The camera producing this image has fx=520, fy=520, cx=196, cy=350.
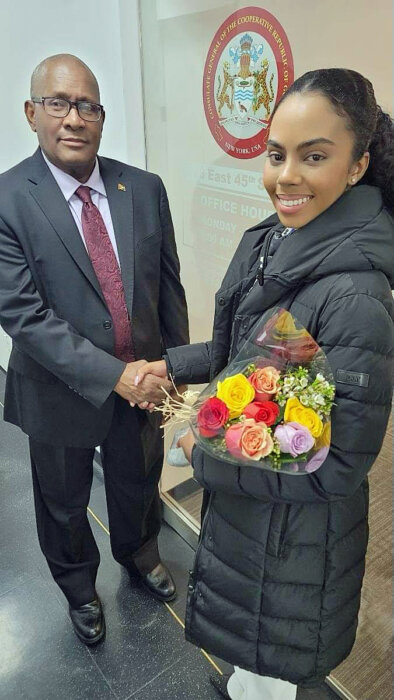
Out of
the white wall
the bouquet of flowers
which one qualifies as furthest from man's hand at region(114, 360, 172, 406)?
the white wall

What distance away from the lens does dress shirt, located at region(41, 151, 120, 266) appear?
1.58m

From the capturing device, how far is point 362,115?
0.93 metres

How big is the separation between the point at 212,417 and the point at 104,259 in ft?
2.76

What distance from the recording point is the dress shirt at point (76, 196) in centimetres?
158

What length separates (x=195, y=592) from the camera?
1320 mm

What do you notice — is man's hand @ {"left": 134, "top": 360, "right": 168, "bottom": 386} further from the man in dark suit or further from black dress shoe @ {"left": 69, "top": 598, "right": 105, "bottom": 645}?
black dress shoe @ {"left": 69, "top": 598, "right": 105, "bottom": 645}

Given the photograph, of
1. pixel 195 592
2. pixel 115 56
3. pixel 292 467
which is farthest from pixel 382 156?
pixel 115 56

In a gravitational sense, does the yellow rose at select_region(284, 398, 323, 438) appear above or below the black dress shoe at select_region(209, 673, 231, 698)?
above

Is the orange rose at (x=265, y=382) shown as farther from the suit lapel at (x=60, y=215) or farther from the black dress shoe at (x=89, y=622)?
the black dress shoe at (x=89, y=622)

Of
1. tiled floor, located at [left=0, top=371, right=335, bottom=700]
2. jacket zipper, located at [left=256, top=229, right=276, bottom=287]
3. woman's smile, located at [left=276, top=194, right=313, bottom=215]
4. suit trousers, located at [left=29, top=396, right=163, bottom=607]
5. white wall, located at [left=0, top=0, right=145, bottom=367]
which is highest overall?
white wall, located at [left=0, top=0, right=145, bottom=367]

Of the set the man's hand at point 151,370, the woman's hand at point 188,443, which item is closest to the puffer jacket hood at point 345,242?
the woman's hand at point 188,443

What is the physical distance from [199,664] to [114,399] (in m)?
1.00

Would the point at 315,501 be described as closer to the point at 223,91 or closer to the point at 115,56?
the point at 223,91

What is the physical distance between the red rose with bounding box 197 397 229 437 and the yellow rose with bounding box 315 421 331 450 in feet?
0.55
